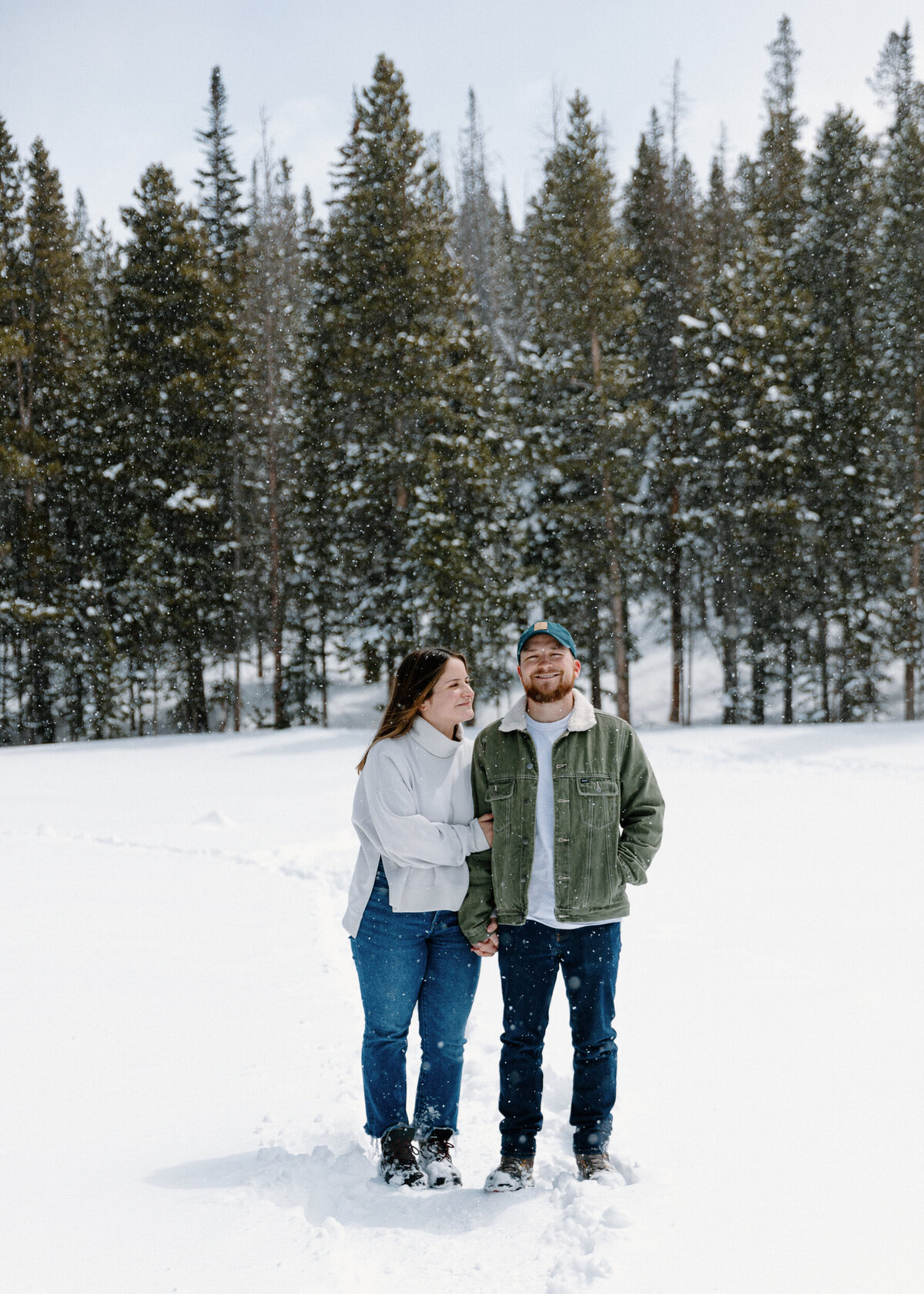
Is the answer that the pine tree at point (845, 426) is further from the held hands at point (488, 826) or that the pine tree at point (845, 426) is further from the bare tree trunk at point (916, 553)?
the held hands at point (488, 826)

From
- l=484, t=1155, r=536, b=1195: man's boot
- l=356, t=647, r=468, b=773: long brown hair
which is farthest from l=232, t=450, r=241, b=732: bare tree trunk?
l=484, t=1155, r=536, b=1195: man's boot

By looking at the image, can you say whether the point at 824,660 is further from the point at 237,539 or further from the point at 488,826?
the point at 488,826

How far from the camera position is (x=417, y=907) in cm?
336

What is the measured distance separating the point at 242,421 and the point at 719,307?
41.7 feet

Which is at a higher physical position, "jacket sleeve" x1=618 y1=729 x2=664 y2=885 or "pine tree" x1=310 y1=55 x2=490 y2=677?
"pine tree" x1=310 y1=55 x2=490 y2=677

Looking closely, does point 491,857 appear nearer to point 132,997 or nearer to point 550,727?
point 550,727

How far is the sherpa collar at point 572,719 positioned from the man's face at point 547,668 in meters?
0.08

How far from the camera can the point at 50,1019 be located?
504 cm

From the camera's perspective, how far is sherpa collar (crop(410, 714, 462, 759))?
11.4 ft

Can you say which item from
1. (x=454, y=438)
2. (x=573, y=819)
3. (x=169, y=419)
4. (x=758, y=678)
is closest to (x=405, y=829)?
(x=573, y=819)

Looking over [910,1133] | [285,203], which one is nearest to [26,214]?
[285,203]

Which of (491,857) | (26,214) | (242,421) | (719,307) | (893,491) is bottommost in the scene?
(491,857)

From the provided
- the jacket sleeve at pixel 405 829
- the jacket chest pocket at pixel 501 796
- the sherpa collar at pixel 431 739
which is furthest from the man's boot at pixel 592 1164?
the sherpa collar at pixel 431 739

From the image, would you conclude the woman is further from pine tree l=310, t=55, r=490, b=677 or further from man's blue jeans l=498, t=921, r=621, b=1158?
pine tree l=310, t=55, r=490, b=677
